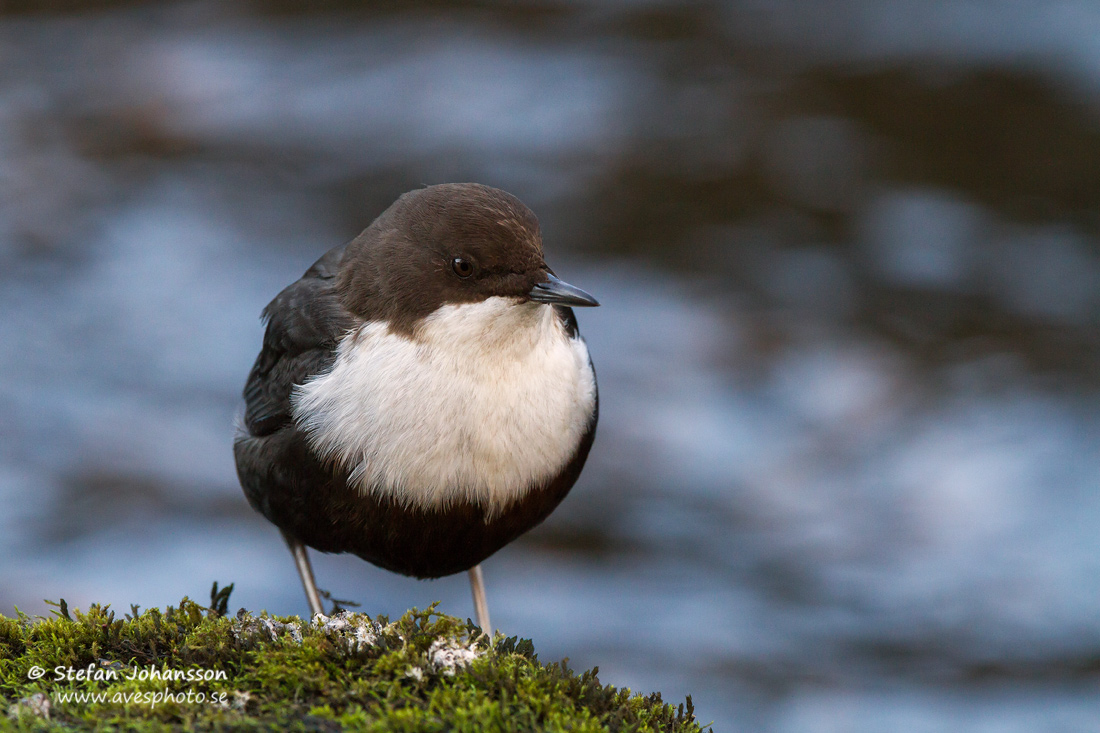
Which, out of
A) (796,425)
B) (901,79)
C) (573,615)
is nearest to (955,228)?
(901,79)

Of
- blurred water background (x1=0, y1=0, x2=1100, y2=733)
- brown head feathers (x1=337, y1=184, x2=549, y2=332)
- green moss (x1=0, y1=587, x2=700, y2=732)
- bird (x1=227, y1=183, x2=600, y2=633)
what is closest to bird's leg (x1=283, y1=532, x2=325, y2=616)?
bird (x1=227, y1=183, x2=600, y2=633)

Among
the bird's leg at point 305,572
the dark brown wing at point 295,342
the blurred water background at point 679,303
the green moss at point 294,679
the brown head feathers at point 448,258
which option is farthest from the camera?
the blurred water background at point 679,303

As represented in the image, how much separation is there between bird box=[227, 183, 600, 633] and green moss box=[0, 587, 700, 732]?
0.65 m

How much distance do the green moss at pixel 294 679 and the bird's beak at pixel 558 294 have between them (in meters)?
1.06

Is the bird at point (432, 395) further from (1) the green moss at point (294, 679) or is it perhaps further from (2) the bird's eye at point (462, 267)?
(1) the green moss at point (294, 679)

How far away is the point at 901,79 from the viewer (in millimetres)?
9281

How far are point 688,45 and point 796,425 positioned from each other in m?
3.92

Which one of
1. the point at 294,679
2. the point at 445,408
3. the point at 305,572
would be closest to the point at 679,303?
the point at 305,572

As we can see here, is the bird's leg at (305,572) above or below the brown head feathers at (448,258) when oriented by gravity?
below

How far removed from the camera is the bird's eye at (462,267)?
3408 mm

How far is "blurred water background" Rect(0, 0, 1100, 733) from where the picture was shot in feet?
21.6

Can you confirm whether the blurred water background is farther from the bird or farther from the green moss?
the green moss

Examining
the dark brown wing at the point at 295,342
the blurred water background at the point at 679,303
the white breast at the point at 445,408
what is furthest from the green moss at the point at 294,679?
the blurred water background at the point at 679,303

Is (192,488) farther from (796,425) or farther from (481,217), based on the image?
(481,217)
